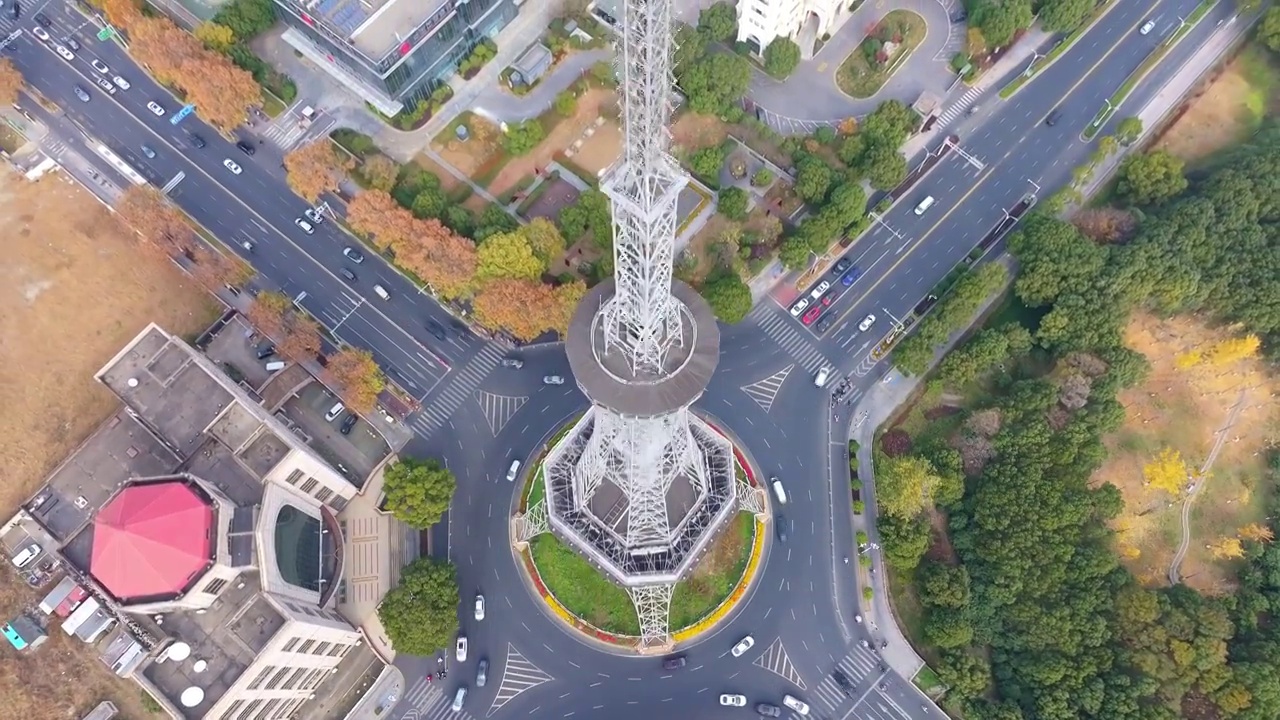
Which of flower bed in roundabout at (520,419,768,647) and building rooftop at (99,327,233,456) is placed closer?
building rooftop at (99,327,233,456)

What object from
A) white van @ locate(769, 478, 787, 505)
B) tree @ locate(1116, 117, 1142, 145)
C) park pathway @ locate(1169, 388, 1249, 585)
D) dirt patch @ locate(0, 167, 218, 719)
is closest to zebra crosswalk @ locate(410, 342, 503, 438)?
dirt patch @ locate(0, 167, 218, 719)

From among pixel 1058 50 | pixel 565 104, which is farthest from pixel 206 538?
pixel 1058 50

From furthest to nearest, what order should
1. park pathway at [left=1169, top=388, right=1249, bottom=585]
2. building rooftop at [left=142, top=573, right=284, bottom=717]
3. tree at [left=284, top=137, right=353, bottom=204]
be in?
tree at [left=284, top=137, right=353, bottom=204]
park pathway at [left=1169, top=388, right=1249, bottom=585]
building rooftop at [left=142, top=573, right=284, bottom=717]

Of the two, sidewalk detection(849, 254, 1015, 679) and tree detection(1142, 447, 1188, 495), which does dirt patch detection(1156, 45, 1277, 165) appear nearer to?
sidewalk detection(849, 254, 1015, 679)

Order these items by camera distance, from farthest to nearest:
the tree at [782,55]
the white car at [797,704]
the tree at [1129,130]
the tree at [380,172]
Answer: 1. the tree at [1129,130]
2. the tree at [782,55]
3. the tree at [380,172]
4. the white car at [797,704]

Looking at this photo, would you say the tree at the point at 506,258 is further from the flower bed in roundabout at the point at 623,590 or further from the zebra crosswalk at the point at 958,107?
the zebra crosswalk at the point at 958,107

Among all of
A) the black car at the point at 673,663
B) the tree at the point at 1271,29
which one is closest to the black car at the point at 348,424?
the black car at the point at 673,663

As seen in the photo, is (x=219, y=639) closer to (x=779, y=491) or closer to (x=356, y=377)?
(x=356, y=377)

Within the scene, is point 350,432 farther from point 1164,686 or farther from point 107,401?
point 1164,686
